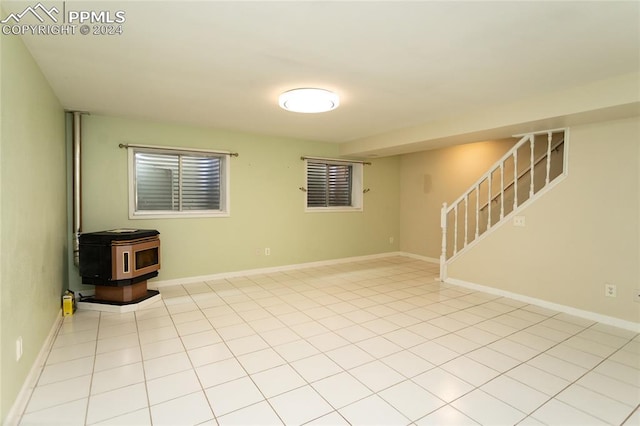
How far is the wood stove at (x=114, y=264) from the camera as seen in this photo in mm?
3467

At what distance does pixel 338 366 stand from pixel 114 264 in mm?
2656

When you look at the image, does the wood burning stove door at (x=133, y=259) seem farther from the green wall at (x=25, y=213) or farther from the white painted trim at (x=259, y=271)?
the white painted trim at (x=259, y=271)

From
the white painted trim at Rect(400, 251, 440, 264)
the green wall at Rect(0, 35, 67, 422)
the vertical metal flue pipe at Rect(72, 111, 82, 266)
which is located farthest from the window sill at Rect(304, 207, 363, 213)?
the green wall at Rect(0, 35, 67, 422)

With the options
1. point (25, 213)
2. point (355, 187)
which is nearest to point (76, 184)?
point (25, 213)

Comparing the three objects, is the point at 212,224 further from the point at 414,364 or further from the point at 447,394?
the point at 447,394

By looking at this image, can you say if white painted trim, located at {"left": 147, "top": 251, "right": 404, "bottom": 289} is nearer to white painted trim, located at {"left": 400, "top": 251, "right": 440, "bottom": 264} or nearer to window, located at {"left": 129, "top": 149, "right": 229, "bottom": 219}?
white painted trim, located at {"left": 400, "top": 251, "right": 440, "bottom": 264}

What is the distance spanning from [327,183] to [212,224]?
2330 mm

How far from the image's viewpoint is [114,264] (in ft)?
11.4

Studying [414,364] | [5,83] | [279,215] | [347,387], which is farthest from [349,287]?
[5,83]

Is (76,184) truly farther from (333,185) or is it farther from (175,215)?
(333,185)

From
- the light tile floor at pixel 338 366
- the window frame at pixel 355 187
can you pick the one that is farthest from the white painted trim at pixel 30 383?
the window frame at pixel 355 187

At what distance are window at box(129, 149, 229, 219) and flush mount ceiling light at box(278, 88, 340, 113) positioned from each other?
2143mm

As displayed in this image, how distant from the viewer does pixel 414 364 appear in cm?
241

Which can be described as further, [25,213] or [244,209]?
[244,209]
